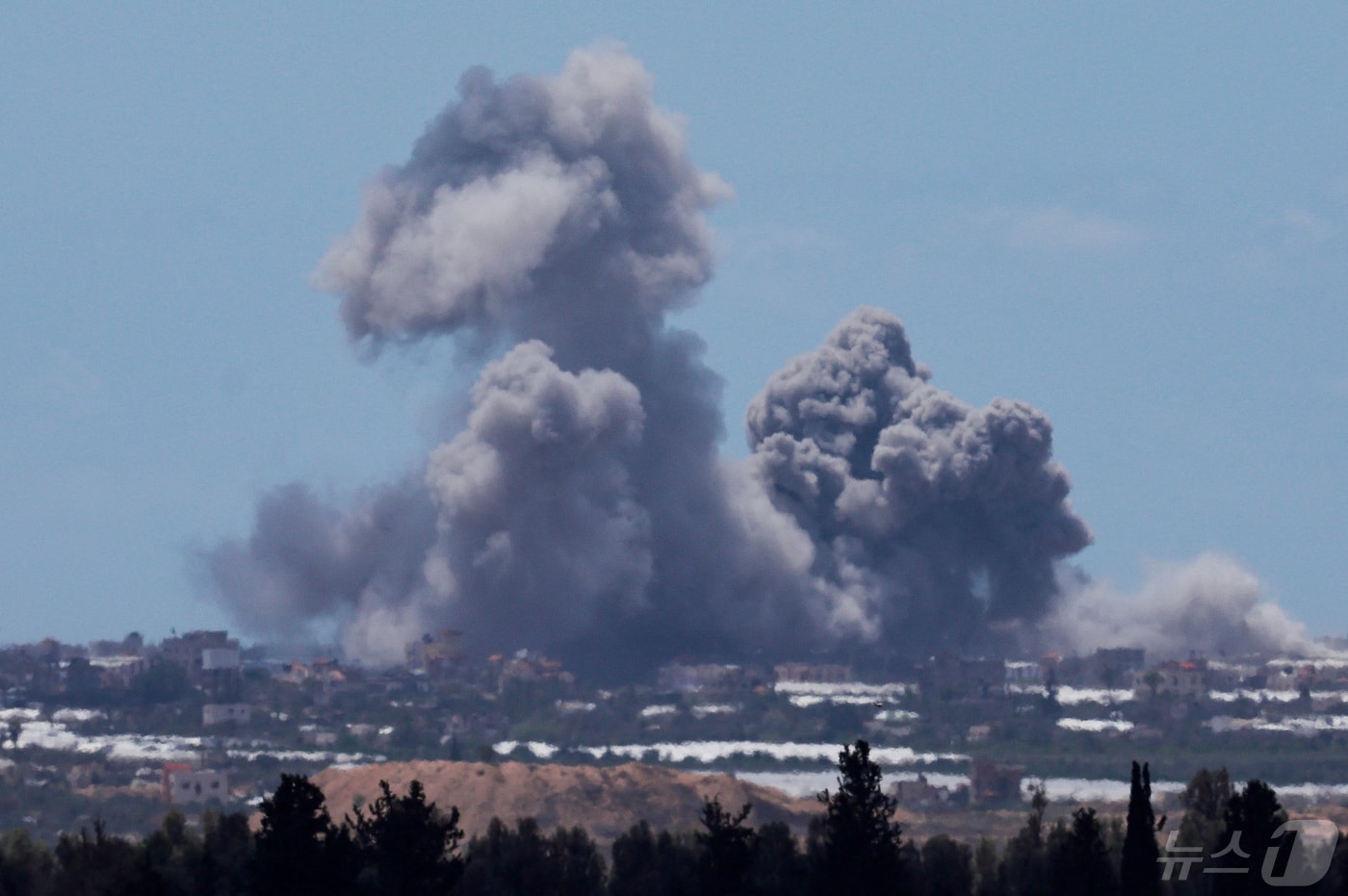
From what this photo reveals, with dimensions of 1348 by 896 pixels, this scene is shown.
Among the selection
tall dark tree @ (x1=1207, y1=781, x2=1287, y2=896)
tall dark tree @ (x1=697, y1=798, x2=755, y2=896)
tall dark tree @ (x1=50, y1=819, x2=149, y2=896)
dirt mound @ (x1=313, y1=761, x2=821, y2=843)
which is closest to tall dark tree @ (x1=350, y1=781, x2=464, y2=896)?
tall dark tree @ (x1=50, y1=819, x2=149, y2=896)

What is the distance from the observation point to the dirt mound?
275 ft

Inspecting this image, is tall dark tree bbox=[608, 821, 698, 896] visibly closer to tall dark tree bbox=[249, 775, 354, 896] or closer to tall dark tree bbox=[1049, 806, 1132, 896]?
tall dark tree bbox=[1049, 806, 1132, 896]

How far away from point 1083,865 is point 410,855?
1341 centimetres

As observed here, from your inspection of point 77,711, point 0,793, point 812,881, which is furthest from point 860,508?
point 812,881

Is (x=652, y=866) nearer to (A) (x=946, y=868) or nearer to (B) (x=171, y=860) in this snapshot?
(A) (x=946, y=868)

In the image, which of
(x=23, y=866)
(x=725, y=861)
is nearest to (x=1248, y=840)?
(x=725, y=861)

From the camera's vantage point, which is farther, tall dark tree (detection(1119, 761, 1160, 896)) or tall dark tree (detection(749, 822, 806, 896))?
tall dark tree (detection(749, 822, 806, 896))

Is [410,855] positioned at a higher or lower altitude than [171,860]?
higher

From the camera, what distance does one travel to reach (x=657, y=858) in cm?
6706

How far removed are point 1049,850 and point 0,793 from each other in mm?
44655

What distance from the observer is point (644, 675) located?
127m

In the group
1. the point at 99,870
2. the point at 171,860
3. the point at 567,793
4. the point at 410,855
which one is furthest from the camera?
the point at 567,793

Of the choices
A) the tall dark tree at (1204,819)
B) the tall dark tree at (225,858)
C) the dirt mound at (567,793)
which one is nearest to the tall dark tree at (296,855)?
the tall dark tree at (225,858)

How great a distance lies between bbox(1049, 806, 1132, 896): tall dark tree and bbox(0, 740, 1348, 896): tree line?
0.04 meters
